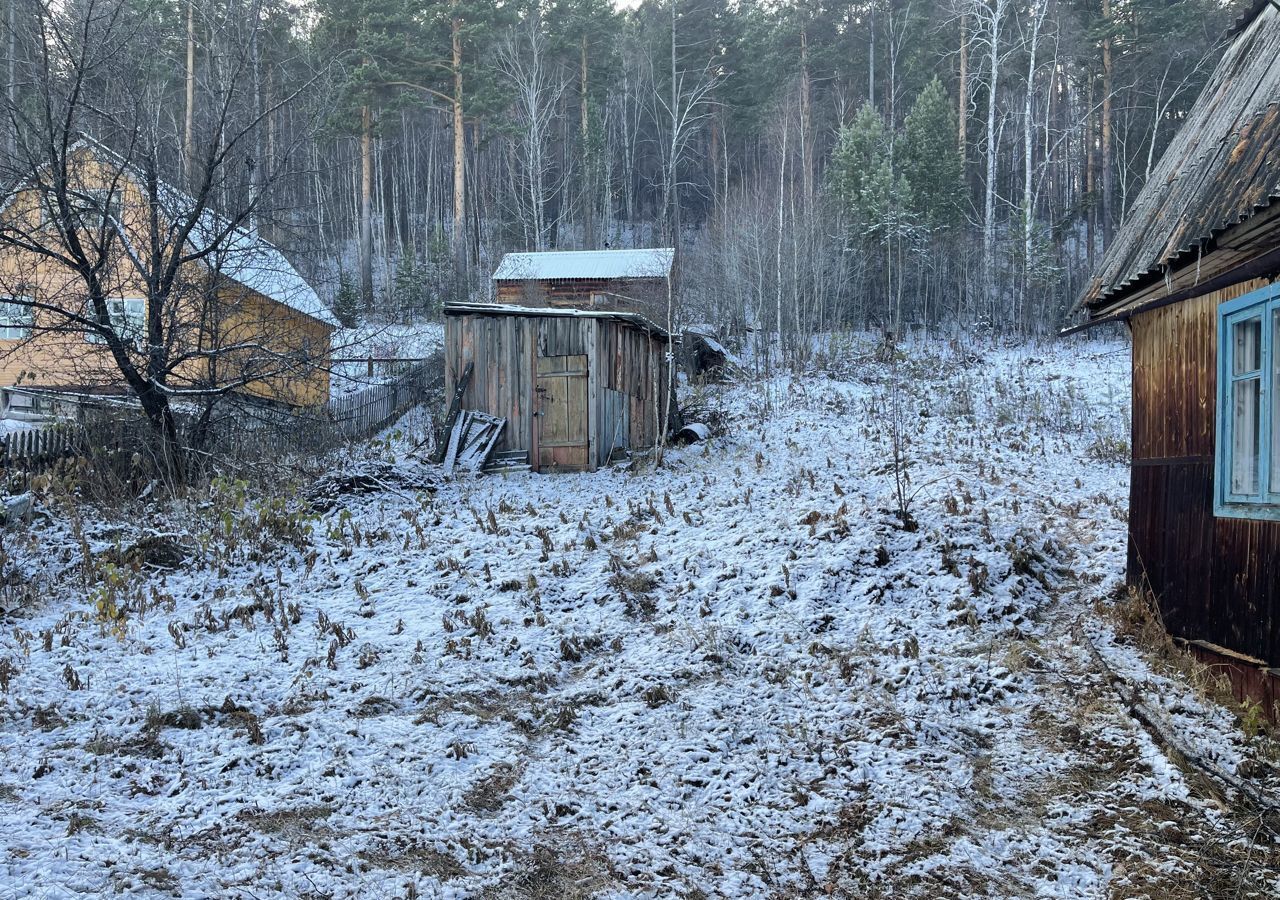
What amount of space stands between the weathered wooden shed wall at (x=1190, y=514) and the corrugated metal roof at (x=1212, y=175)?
461mm

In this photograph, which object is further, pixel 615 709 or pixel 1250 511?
pixel 615 709

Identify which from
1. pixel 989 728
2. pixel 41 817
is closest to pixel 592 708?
pixel 989 728

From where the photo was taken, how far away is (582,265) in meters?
28.5

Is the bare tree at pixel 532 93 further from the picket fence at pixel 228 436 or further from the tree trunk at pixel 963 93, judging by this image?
the tree trunk at pixel 963 93

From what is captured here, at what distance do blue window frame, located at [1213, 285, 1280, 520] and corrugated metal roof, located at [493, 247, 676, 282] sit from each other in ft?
72.0

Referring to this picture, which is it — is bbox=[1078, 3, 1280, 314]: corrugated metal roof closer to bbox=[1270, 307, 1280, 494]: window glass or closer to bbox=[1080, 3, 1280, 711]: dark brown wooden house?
bbox=[1080, 3, 1280, 711]: dark brown wooden house

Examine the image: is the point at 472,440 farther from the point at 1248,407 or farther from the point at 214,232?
the point at 1248,407

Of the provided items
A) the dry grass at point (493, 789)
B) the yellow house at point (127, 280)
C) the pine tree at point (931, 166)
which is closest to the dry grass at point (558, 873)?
the dry grass at point (493, 789)

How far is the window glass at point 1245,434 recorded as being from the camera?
5297 mm

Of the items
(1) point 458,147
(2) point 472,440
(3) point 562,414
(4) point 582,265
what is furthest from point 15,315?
(1) point 458,147

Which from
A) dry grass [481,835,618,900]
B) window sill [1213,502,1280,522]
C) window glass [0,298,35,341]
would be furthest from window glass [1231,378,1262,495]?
window glass [0,298,35,341]

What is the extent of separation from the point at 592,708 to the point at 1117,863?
3.47 metres

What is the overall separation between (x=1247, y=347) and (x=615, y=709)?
5118 mm

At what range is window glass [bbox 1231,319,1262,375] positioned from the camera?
531cm
